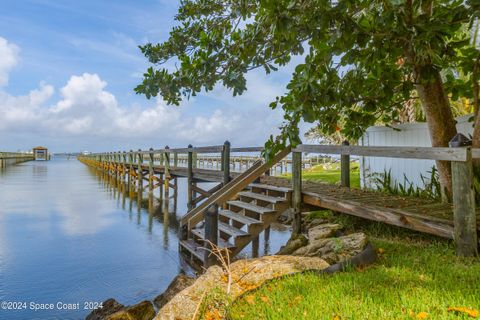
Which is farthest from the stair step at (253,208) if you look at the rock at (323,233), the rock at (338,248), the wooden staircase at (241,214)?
the rock at (338,248)

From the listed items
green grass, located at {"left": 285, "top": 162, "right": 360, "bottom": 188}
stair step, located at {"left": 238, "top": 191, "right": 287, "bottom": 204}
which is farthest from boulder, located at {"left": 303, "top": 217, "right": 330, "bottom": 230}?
green grass, located at {"left": 285, "top": 162, "right": 360, "bottom": 188}

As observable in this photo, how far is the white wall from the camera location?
24.3ft

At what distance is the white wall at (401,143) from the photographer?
742cm

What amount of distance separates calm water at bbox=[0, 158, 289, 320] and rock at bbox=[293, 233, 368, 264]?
2819mm

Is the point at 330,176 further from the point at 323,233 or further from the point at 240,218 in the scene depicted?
the point at 323,233

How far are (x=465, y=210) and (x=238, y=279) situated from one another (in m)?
2.48

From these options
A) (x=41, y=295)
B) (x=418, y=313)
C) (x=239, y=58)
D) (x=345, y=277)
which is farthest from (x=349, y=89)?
(x=41, y=295)

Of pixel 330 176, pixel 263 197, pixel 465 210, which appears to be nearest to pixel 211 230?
pixel 263 197

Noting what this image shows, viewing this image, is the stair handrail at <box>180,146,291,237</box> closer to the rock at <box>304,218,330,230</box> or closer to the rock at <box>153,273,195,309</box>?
the rock at <box>153,273,195,309</box>

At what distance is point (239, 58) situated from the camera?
540 cm

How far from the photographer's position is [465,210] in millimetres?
3736

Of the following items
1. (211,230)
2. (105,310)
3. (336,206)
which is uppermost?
(336,206)

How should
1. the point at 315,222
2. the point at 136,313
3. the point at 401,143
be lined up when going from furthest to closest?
the point at 401,143
the point at 315,222
the point at 136,313

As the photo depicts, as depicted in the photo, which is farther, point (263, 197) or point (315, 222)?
point (315, 222)
